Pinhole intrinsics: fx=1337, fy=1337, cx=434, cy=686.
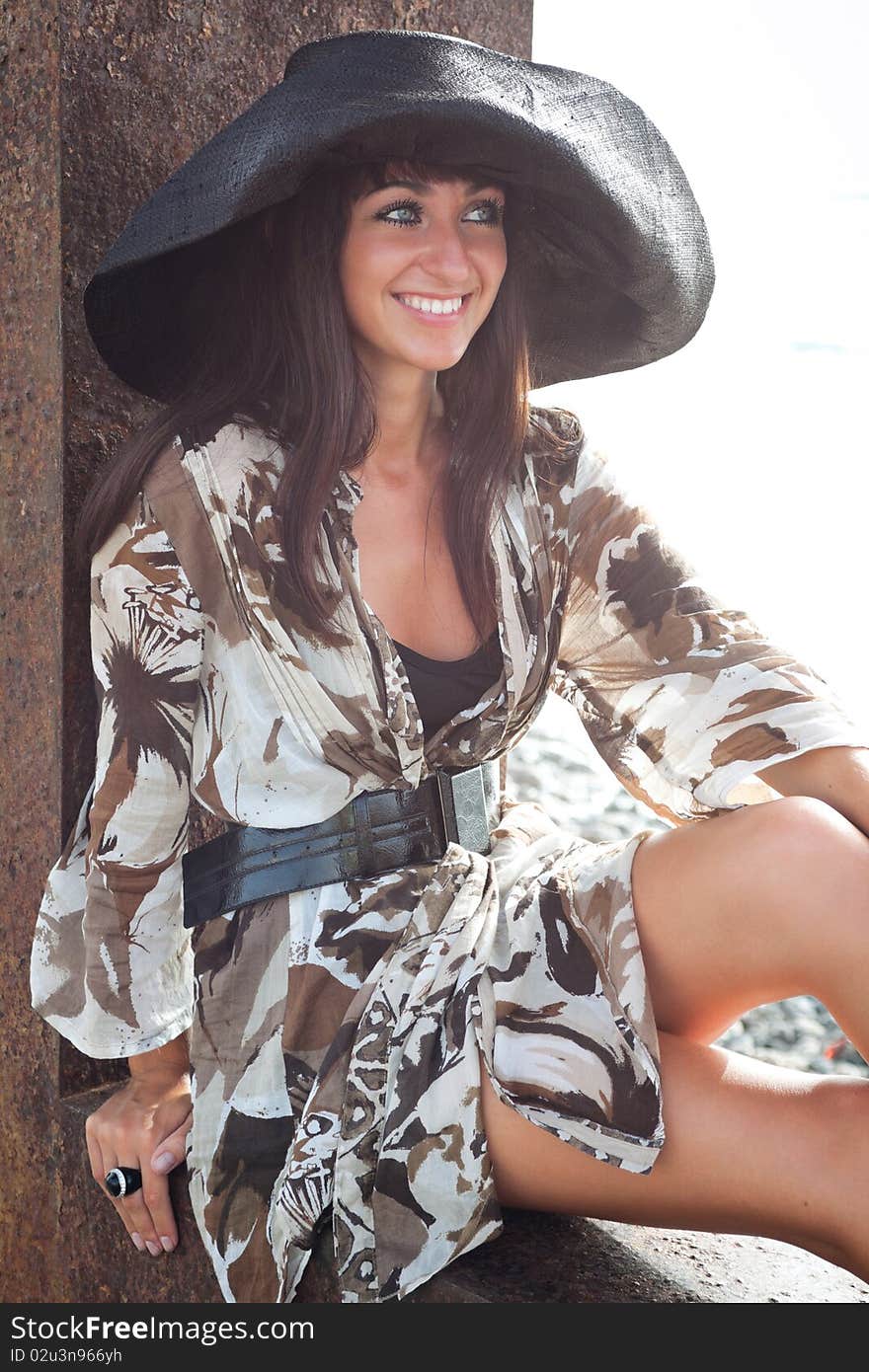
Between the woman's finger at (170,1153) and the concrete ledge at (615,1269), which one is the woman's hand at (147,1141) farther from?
the concrete ledge at (615,1269)

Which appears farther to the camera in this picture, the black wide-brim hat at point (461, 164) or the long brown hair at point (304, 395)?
the long brown hair at point (304, 395)

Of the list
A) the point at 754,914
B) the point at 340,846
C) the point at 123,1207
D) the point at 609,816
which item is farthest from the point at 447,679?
the point at 609,816

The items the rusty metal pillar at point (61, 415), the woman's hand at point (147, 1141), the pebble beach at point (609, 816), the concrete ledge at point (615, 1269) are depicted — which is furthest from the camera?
the pebble beach at point (609, 816)

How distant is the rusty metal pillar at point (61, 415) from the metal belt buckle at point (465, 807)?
66 centimetres

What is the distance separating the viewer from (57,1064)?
7.33ft

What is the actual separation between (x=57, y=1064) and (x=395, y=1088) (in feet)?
2.75

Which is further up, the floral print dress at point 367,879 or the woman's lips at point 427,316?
the woman's lips at point 427,316

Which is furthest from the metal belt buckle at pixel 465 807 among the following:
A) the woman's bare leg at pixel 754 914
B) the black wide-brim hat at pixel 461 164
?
the black wide-brim hat at pixel 461 164

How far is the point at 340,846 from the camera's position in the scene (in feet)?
6.09

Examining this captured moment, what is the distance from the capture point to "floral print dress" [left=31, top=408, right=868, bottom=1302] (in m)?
1.62

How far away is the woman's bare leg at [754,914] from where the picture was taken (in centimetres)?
153

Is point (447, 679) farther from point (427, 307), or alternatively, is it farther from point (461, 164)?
point (461, 164)

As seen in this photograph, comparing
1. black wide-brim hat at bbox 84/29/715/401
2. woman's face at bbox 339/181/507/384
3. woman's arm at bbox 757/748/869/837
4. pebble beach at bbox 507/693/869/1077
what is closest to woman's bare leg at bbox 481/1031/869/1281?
woman's arm at bbox 757/748/869/837

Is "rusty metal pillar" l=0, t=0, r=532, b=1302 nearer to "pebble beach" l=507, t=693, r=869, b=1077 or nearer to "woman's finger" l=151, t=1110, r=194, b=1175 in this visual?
"woman's finger" l=151, t=1110, r=194, b=1175
